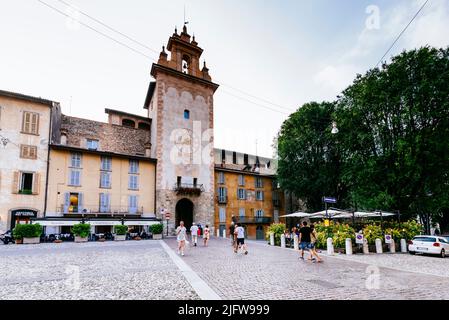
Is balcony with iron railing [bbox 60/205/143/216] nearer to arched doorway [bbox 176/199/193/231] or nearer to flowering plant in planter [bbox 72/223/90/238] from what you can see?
flowering plant in planter [bbox 72/223/90/238]

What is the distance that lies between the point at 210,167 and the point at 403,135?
783 inches

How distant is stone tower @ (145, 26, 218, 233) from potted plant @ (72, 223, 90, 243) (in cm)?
822

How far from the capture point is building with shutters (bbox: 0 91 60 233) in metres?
23.5

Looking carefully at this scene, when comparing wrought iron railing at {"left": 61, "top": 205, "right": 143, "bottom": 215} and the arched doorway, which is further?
the arched doorway

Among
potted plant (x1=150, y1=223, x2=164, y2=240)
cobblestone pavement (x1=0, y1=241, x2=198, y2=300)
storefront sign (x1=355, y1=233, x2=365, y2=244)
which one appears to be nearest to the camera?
cobblestone pavement (x1=0, y1=241, x2=198, y2=300)

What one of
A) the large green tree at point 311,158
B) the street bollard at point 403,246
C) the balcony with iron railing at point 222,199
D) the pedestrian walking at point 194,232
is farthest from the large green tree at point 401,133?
the balcony with iron railing at point 222,199

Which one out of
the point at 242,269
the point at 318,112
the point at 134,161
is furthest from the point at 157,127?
the point at 242,269

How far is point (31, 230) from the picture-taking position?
794 inches

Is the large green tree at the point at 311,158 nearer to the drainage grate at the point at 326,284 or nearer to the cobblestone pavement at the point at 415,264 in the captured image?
the cobblestone pavement at the point at 415,264

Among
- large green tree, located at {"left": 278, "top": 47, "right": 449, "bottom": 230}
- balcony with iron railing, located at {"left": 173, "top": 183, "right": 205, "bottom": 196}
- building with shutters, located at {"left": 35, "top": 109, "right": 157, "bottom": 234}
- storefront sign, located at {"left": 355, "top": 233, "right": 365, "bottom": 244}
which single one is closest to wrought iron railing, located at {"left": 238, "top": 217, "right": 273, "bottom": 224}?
balcony with iron railing, located at {"left": 173, "top": 183, "right": 205, "bottom": 196}

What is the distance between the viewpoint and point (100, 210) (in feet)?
88.0

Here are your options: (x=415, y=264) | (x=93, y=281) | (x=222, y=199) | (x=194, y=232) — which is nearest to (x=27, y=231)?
(x=194, y=232)

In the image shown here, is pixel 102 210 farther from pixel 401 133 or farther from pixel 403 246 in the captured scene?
pixel 401 133

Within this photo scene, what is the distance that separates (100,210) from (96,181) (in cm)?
282
